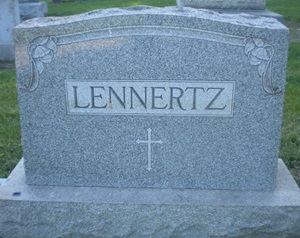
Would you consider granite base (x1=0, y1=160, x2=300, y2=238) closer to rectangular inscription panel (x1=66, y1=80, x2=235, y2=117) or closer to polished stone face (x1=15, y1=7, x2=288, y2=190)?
polished stone face (x1=15, y1=7, x2=288, y2=190)

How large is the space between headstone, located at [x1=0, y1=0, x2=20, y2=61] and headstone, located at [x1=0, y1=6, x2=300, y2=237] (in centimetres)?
453

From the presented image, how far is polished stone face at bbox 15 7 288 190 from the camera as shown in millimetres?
2414

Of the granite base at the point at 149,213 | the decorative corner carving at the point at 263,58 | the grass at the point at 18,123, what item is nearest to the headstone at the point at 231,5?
the grass at the point at 18,123

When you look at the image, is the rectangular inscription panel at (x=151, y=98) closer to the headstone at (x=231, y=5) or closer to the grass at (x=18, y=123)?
the grass at (x=18, y=123)

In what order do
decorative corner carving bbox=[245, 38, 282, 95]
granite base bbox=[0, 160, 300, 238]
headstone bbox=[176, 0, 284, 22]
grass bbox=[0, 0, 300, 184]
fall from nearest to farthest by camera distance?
decorative corner carving bbox=[245, 38, 282, 95]
granite base bbox=[0, 160, 300, 238]
grass bbox=[0, 0, 300, 184]
headstone bbox=[176, 0, 284, 22]

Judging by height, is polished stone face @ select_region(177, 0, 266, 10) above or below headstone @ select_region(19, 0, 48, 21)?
above

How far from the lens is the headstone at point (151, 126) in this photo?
7.95ft

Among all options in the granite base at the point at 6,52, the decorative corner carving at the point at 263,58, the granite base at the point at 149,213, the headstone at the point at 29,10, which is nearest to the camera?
the decorative corner carving at the point at 263,58

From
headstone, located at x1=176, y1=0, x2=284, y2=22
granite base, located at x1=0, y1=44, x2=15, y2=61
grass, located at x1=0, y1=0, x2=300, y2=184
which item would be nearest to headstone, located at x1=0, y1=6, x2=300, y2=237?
grass, located at x1=0, y1=0, x2=300, y2=184

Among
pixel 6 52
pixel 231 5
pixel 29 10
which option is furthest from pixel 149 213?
pixel 29 10

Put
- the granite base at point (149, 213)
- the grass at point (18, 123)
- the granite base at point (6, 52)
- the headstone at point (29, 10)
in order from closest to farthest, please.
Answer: the granite base at point (149, 213) → the grass at point (18, 123) → the granite base at point (6, 52) → the headstone at point (29, 10)

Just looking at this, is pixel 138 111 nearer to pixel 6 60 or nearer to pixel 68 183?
pixel 68 183

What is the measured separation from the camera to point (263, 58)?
95.1 inches

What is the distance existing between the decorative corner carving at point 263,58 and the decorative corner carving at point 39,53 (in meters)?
1.03
